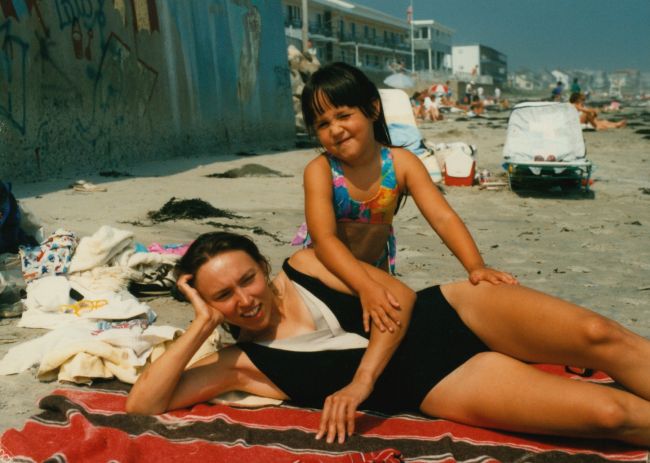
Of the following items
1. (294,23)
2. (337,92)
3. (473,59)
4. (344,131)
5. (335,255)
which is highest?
(473,59)

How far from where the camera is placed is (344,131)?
3.18 meters

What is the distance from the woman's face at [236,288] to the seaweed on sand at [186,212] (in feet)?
14.9

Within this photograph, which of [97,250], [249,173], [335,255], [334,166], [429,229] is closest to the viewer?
[335,255]

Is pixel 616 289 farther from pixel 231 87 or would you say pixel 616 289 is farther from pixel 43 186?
pixel 231 87

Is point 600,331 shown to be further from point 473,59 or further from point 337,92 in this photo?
point 473,59

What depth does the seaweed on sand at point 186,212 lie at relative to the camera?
23.6 feet

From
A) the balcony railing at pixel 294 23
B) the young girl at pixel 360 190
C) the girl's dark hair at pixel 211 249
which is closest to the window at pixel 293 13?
the balcony railing at pixel 294 23

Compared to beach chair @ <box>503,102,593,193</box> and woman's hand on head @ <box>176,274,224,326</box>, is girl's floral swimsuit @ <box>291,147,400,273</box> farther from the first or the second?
beach chair @ <box>503,102,593,193</box>

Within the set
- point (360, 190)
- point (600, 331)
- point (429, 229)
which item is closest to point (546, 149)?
point (429, 229)

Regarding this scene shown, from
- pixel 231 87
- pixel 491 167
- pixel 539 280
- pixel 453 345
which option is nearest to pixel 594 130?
pixel 491 167

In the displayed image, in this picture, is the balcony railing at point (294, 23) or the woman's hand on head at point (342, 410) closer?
the woman's hand on head at point (342, 410)

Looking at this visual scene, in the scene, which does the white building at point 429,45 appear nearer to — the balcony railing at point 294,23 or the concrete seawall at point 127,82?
the balcony railing at point 294,23

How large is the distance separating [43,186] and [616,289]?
7032 millimetres

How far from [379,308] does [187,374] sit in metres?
0.87
